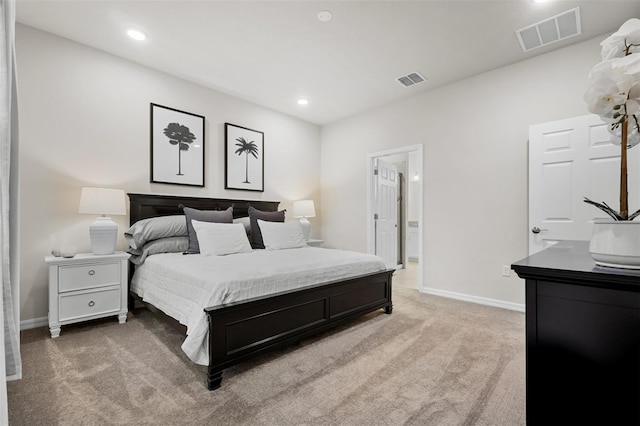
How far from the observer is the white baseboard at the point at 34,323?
2699 millimetres

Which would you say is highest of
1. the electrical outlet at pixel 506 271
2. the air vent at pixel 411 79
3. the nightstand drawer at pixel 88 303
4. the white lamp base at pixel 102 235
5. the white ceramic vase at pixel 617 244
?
the air vent at pixel 411 79

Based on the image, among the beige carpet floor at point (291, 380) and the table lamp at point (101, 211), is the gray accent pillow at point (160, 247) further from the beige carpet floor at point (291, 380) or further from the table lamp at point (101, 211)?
the beige carpet floor at point (291, 380)

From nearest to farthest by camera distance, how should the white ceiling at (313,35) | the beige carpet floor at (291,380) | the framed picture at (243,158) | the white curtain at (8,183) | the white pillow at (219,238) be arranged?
the white curtain at (8,183)
the beige carpet floor at (291,380)
the white ceiling at (313,35)
the white pillow at (219,238)
the framed picture at (243,158)

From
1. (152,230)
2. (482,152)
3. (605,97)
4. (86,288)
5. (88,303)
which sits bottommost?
(88,303)

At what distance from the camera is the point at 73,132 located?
9.87 ft

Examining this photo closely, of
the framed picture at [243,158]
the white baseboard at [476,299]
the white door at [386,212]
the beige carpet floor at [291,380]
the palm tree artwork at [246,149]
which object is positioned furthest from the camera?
the white door at [386,212]

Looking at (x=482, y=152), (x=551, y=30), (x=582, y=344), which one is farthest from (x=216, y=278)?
(x=551, y=30)

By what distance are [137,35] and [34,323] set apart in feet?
9.44

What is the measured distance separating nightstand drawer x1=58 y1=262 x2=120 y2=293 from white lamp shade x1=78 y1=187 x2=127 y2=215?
1.64 feet

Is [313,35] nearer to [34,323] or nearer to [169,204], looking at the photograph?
[169,204]

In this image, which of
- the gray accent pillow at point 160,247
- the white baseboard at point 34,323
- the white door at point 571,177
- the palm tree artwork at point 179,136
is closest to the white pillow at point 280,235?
the gray accent pillow at point 160,247

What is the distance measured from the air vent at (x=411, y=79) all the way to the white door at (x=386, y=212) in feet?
4.37

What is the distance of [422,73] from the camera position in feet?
11.9

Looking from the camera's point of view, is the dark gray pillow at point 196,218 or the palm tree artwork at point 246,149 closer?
the dark gray pillow at point 196,218
